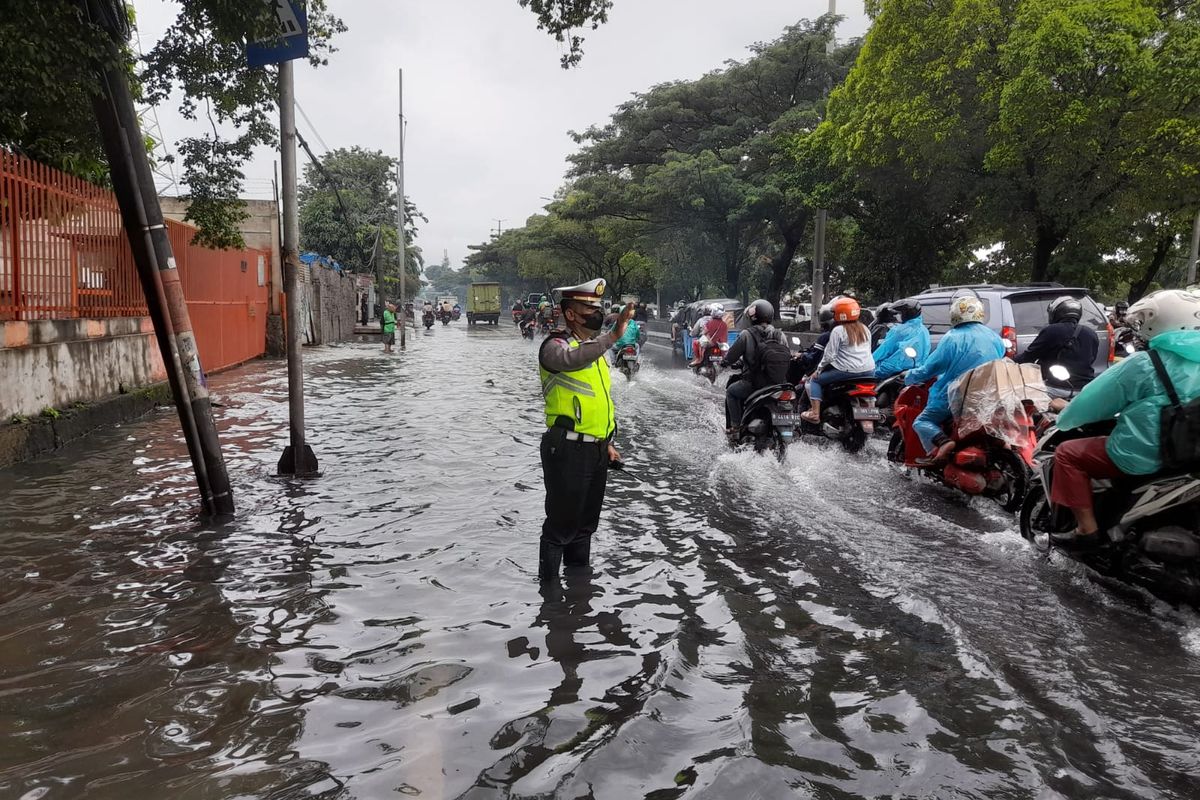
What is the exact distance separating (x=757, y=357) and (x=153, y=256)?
5.23 metres

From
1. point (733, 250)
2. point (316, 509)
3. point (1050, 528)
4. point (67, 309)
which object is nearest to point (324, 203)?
point (733, 250)

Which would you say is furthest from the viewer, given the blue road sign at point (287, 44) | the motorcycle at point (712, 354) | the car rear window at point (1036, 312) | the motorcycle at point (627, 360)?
the motorcycle at point (627, 360)

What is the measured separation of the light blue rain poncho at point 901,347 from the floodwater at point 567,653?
233 centimetres

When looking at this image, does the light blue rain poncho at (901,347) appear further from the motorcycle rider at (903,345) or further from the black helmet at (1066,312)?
the black helmet at (1066,312)

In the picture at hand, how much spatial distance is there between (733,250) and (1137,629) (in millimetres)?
32011

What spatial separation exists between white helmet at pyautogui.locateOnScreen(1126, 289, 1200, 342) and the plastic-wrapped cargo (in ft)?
5.73

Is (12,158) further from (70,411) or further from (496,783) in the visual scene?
(496,783)

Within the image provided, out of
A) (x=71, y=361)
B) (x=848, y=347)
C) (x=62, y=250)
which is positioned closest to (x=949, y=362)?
(x=848, y=347)

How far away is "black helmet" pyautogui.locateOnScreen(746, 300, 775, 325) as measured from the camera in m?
8.30

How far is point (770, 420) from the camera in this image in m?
8.12

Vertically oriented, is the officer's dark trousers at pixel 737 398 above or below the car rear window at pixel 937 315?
below

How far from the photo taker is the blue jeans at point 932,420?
6.95 meters

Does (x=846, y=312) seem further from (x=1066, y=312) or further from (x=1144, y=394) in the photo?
(x=1144, y=394)

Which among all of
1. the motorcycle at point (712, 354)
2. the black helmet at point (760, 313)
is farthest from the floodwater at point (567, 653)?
the motorcycle at point (712, 354)
